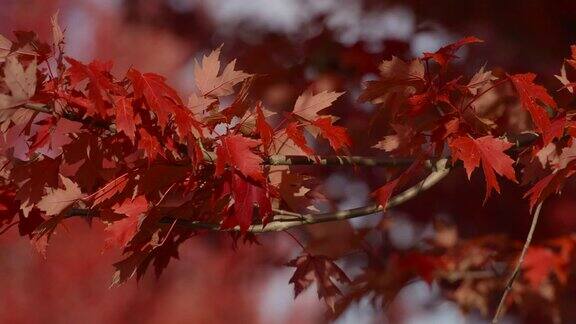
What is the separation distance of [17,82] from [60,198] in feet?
0.75

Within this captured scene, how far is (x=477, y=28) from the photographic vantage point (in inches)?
118

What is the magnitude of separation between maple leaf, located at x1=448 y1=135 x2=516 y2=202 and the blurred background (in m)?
1.42

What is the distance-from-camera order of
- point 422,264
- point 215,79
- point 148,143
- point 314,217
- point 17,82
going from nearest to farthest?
point 17,82 < point 148,143 < point 215,79 < point 314,217 < point 422,264

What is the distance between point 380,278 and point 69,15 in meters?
1.29

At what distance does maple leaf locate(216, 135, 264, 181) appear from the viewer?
111 cm

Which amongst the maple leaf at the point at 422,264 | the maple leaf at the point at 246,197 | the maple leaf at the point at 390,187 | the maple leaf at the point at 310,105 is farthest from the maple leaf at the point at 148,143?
the maple leaf at the point at 422,264

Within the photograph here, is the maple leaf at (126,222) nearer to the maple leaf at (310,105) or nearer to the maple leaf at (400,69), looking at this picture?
the maple leaf at (310,105)

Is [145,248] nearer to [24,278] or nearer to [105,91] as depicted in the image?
[105,91]

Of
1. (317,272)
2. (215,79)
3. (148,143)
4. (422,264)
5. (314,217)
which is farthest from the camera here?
(422,264)

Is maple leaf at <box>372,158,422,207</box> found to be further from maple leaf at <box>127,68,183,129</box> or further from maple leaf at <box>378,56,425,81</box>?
maple leaf at <box>127,68,183,129</box>

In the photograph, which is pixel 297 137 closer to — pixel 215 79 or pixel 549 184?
pixel 215 79

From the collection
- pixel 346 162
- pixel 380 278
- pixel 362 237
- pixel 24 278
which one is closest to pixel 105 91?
pixel 346 162

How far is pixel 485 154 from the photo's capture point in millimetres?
1205

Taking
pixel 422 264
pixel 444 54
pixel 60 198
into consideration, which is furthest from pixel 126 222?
pixel 422 264
